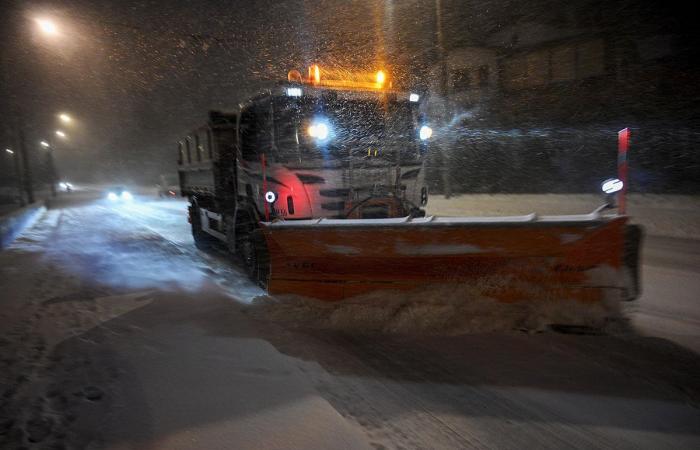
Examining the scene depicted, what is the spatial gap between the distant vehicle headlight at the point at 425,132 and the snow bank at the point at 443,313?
3.26 metres

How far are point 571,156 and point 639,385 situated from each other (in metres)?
17.7

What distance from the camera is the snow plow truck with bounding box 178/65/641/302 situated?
4219 mm

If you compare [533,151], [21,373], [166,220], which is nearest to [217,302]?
[21,373]

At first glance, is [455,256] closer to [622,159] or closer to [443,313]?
[443,313]

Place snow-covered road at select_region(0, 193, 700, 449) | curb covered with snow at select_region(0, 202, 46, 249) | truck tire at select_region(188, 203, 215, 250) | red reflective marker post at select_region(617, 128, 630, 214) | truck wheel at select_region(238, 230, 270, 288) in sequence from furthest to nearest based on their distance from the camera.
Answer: curb covered with snow at select_region(0, 202, 46, 249), truck tire at select_region(188, 203, 215, 250), truck wheel at select_region(238, 230, 270, 288), red reflective marker post at select_region(617, 128, 630, 214), snow-covered road at select_region(0, 193, 700, 449)

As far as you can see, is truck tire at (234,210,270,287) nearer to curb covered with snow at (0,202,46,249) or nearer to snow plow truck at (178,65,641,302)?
snow plow truck at (178,65,641,302)

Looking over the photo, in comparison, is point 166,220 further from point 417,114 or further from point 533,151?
point 533,151

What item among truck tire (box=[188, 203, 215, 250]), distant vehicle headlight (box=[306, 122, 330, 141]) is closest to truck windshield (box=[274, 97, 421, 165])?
distant vehicle headlight (box=[306, 122, 330, 141])

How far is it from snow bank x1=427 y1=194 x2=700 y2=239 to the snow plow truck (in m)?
5.23

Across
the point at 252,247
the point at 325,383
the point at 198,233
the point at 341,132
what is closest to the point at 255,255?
the point at 252,247

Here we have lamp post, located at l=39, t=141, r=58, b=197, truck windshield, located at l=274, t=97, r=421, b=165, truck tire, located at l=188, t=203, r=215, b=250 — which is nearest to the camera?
truck windshield, located at l=274, t=97, r=421, b=165

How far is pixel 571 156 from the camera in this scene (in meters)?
19.0

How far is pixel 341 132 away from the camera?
261 inches

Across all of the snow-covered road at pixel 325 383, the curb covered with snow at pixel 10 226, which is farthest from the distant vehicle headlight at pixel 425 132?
the curb covered with snow at pixel 10 226
